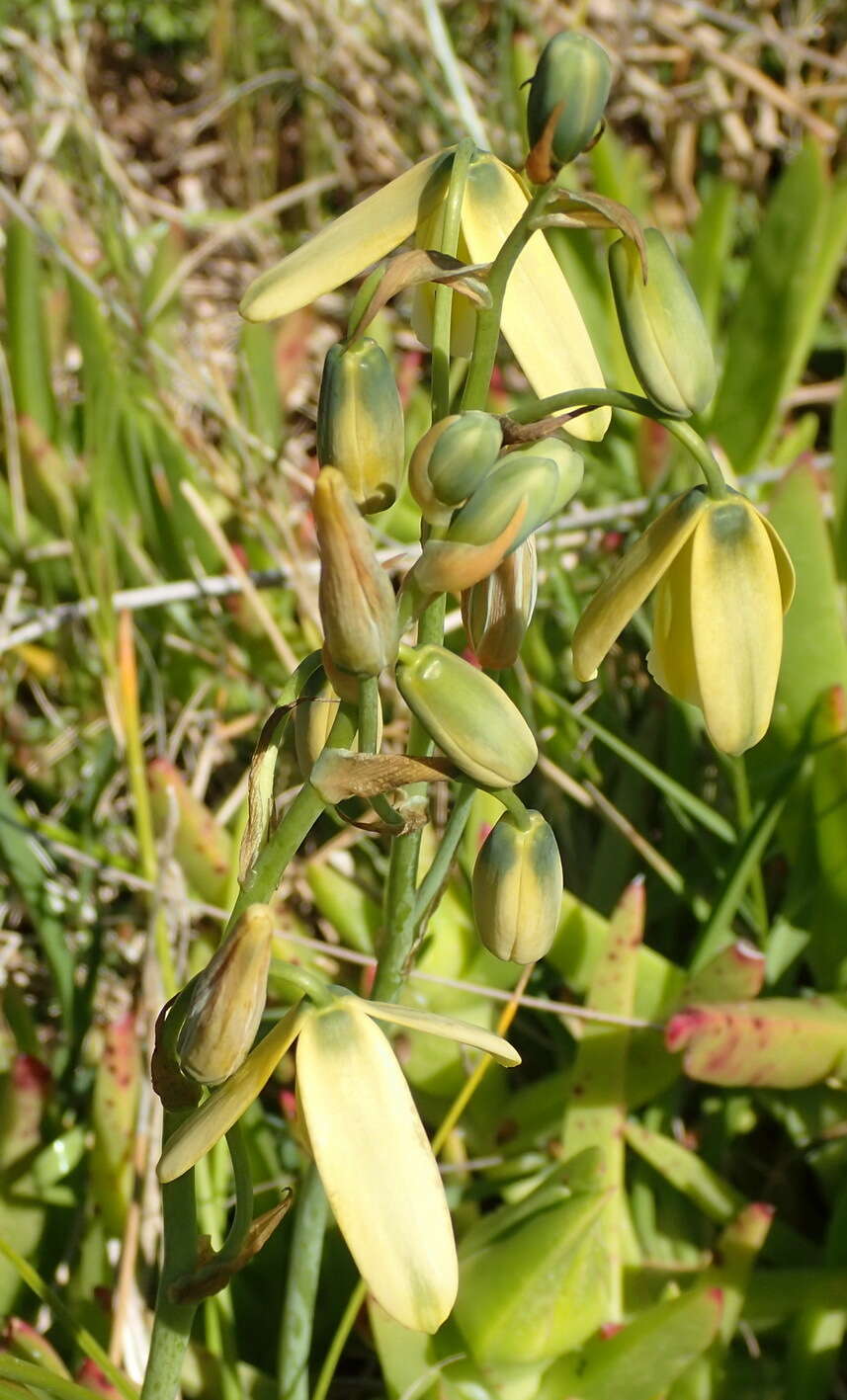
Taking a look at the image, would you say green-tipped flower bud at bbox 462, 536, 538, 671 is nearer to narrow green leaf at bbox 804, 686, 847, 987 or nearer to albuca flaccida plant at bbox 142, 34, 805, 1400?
albuca flaccida plant at bbox 142, 34, 805, 1400

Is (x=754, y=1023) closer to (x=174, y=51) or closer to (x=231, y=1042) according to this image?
(x=231, y=1042)

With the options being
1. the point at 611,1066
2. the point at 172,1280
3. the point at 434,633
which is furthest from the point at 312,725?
the point at 611,1066

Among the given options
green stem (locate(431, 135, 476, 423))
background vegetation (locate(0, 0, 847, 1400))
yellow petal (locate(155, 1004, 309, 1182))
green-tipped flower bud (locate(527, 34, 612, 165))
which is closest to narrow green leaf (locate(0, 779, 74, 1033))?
background vegetation (locate(0, 0, 847, 1400))

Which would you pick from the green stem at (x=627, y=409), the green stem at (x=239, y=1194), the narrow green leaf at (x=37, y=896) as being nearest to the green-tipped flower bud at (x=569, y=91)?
the green stem at (x=627, y=409)

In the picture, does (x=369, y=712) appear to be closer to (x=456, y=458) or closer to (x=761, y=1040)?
(x=456, y=458)

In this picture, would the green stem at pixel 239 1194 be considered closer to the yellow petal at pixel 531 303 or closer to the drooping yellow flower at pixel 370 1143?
the drooping yellow flower at pixel 370 1143

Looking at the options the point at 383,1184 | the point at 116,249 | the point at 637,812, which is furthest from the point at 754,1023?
the point at 116,249
